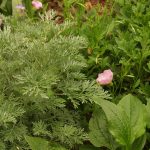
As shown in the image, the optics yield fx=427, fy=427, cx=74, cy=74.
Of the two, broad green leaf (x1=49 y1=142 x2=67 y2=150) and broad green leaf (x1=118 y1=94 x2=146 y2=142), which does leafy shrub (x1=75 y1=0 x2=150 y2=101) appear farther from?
broad green leaf (x1=49 y1=142 x2=67 y2=150)

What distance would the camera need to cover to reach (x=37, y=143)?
210cm

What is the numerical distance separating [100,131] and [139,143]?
218 mm

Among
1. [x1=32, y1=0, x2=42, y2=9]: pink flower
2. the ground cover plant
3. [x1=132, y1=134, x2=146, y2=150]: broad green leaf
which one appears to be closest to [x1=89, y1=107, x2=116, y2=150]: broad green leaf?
the ground cover plant

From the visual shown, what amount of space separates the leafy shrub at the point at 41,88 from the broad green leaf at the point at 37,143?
0.4 inches

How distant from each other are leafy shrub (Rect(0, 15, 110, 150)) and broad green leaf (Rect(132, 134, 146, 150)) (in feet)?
0.91

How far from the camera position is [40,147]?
2109mm

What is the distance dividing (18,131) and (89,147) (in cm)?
44

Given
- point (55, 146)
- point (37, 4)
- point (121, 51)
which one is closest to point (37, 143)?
point (55, 146)

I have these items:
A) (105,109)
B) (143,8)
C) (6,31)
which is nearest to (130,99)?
(105,109)

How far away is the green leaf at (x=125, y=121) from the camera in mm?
2191

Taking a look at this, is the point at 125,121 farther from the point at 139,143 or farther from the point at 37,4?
the point at 37,4

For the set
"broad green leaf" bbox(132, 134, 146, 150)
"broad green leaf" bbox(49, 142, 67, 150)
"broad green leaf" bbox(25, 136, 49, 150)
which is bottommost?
"broad green leaf" bbox(132, 134, 146, 150)

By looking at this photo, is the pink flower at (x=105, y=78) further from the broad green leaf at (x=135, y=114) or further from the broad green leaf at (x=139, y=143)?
the broad green leaf at (x=139, y=143)

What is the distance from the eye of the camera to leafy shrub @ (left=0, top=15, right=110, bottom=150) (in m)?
Result: 2.09
